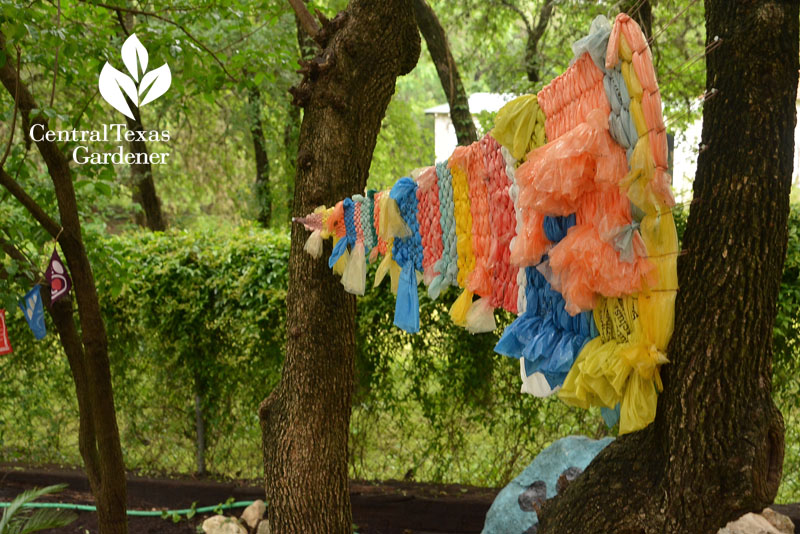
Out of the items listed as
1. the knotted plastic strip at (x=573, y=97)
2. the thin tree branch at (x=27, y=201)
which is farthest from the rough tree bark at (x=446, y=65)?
the knotted plastic strip at (x=573, y=97)

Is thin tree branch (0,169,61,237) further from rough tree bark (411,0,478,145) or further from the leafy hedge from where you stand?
rough tree bark (411,0,478,145)

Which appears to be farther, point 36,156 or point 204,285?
point 36,156

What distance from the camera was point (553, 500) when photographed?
1.98 meters

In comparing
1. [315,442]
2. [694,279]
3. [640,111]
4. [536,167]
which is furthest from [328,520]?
[640,111]

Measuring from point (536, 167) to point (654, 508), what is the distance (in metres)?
0.87

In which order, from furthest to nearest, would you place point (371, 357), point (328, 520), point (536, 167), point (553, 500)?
point (371, 357)
point (328, 520)
point (553, 500)
point (536, 167)

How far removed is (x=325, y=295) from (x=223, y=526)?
1.56 meters

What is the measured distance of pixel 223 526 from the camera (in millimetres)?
3643

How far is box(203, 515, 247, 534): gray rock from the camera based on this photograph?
11.9 feet

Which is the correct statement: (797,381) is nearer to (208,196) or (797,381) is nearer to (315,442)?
(315,442)

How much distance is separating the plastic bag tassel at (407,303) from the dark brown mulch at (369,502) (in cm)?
212

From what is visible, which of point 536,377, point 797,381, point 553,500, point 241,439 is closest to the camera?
point 536,377

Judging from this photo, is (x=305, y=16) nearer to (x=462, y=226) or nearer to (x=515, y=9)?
(x=462, y=226)

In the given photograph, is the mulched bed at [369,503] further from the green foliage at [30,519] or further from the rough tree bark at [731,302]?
the rough tree bark at [731,302]
